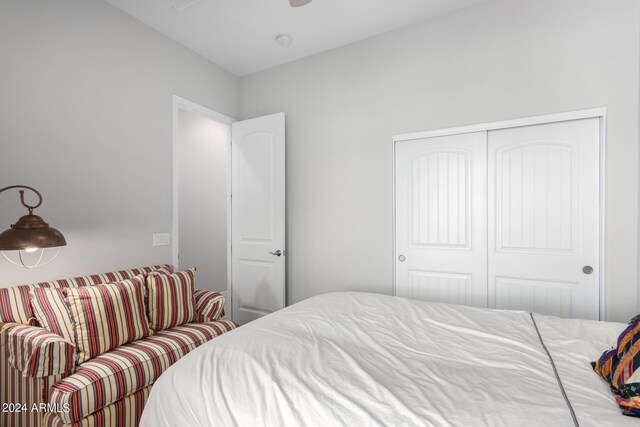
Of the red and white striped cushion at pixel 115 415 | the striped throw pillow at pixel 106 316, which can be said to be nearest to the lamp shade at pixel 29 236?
the striped throw pillow at pixel 106 316

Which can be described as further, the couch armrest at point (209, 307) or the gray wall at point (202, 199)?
the gray wall at point (202, 199)

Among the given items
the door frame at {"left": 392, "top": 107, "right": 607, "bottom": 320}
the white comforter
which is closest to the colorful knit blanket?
the white comforter

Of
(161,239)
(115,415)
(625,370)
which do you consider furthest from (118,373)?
(625,370)

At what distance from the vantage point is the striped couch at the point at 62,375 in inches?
58.3

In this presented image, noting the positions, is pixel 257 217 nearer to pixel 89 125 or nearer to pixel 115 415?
pixel 89 125

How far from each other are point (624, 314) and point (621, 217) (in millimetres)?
633

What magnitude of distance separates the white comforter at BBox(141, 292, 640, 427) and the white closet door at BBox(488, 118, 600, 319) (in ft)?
2.51

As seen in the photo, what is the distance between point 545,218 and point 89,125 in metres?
3.39

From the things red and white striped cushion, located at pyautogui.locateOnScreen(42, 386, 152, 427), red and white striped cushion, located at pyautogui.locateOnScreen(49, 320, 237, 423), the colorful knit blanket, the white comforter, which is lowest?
red and white striped cushion, located at pyautogui.locateOnScreen(42, 386, 152, 427)

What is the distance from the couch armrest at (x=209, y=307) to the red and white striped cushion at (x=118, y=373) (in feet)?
0.89

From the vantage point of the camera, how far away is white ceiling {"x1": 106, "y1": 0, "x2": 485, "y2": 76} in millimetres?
2416

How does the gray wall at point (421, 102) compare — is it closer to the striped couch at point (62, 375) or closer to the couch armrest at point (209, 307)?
the couch armrest at point (209, 307)

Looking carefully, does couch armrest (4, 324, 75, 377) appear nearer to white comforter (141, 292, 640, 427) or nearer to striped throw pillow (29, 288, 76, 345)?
striped throw pillow (29, 288, 76, 345)

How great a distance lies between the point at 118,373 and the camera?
1.64m
